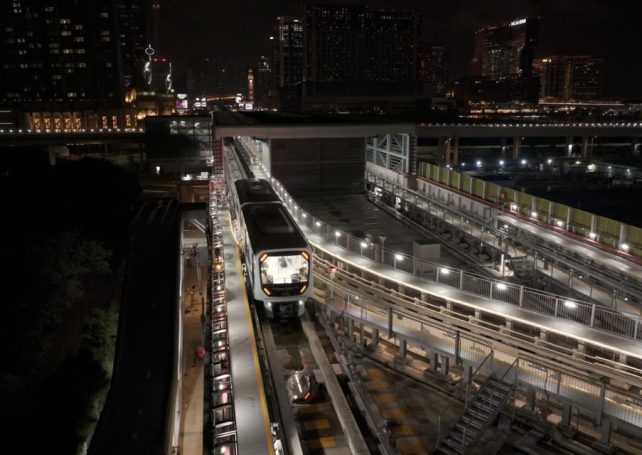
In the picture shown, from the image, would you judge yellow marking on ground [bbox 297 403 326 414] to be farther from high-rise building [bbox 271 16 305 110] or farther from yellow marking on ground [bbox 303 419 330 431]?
high-rise building [bbox 271 16 305 110]

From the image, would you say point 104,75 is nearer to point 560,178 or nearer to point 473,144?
point 473,144

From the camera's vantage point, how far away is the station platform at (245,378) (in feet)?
29.8

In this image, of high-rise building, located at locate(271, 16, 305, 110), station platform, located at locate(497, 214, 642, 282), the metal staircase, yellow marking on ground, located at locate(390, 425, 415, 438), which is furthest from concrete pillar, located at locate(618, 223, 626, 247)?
high-rise building, located at locate(271, 16, 305, 110)

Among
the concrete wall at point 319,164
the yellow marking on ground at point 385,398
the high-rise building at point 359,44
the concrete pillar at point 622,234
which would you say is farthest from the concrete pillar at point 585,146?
the high-rise building at point 359,44

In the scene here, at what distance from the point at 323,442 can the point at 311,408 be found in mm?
1053

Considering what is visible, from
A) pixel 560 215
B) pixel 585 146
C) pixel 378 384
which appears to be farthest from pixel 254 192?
pixel 585 146

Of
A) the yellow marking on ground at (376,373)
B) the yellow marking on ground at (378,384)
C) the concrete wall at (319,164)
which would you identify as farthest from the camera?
the concrete wall at (319,164)

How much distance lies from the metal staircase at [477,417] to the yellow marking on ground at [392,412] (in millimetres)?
1565

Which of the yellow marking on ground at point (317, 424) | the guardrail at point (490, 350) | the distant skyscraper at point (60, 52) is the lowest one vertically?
the yellow marking on ground at point (317, 424)

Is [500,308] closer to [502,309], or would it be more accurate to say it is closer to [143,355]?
[502,309]

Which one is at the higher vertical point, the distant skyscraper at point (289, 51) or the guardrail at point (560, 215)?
the distant skyscraper at point (289, 51)

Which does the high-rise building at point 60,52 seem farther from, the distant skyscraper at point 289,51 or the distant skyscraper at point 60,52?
the distant skyscraper at point 289,51

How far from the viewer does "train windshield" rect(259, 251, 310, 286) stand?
44.1ft

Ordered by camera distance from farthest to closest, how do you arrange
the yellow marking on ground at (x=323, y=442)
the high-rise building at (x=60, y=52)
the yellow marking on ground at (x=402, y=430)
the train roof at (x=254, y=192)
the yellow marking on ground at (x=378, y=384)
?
the high-rise building at (x=60, y=52), the train roof at (x=254, y=192), the yellow marking on ground at (x=378, y=384), the yellow marking on ground at (x=402, y=430), the yellow marking on ground at (x=323, y=442)
